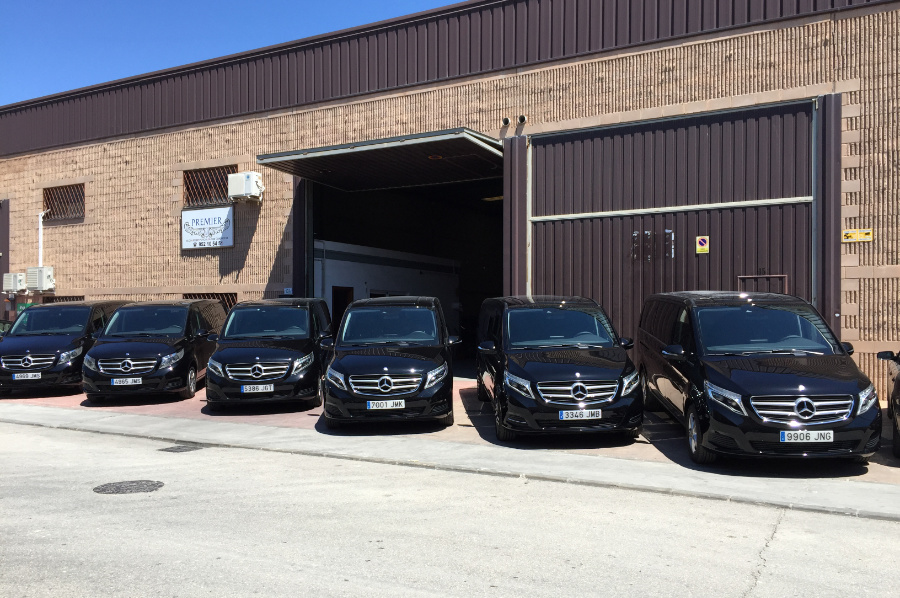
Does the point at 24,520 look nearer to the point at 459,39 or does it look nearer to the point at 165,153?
the point at 459,39

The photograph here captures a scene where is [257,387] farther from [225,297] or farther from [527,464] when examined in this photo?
[225,297]

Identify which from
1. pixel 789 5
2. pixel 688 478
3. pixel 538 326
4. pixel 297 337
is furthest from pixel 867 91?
pixel 297 337

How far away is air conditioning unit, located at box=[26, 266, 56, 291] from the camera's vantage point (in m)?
22.3

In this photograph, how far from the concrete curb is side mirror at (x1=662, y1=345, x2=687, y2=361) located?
4.45 feet

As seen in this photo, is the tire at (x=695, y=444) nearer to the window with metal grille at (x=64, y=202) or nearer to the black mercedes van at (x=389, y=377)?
the black mercedes van at (x=389, y=377)

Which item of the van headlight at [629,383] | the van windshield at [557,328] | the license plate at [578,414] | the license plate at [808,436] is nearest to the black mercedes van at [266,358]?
the van windshield at [557,328]

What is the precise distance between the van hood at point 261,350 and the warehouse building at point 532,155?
16.1ft

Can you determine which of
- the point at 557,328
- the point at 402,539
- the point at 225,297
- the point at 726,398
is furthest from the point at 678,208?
the point at 225,297

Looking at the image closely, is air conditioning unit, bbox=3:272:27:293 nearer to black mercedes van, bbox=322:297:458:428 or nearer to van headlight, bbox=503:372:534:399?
black mercedes van, bbox=322:297:458:428

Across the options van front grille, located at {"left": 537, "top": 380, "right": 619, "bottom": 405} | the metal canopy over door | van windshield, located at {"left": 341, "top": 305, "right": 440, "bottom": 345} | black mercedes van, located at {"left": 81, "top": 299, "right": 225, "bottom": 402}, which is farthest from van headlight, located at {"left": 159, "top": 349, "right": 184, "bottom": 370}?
van front grille, located at {"left": 537, "top": 380, "right": 619, "bottom": 405}

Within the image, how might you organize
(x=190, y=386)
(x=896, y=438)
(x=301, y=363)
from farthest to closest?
(x=190, y=386), (x=301, y=363), (x=896, y=438)

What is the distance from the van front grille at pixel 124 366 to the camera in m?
13.0

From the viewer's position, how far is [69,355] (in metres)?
14.6

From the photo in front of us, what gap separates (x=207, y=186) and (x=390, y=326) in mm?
11156
